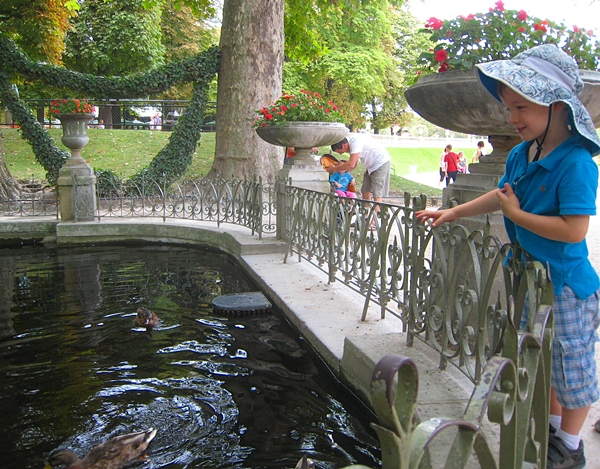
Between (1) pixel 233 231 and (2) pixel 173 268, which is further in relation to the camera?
(1) pixel 233 231

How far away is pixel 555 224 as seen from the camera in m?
2.12

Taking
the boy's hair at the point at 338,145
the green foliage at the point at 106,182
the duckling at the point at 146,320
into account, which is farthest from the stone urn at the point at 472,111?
the green foliage at the point at 106,182

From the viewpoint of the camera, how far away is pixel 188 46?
96.1ft

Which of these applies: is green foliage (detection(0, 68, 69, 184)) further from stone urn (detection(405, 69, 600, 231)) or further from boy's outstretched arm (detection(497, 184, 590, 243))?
boy's outstretched arm (detection(497, 184, 590, 243))

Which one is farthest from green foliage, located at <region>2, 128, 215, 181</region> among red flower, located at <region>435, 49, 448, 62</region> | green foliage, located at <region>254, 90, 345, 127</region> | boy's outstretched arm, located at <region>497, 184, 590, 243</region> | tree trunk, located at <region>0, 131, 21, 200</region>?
boy's outstretched arm, located at <region>497, 184, 590, 243</region>

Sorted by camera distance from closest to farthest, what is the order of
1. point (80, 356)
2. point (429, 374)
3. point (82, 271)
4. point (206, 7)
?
point (429, 374) < point (80, 356) < point (82, 271) < point (206, 7)

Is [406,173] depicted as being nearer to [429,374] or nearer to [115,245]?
[115,245]

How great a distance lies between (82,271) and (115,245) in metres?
2.05

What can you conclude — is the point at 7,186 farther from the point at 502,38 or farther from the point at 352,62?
the point at 352,62

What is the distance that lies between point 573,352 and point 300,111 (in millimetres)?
5851

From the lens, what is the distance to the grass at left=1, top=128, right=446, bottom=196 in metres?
19.2

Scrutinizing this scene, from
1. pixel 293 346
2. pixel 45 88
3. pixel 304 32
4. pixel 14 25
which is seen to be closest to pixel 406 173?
pixel 304 32

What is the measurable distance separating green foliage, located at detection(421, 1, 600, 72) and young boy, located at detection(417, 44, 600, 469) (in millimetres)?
1312

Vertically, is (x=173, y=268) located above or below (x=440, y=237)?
below
